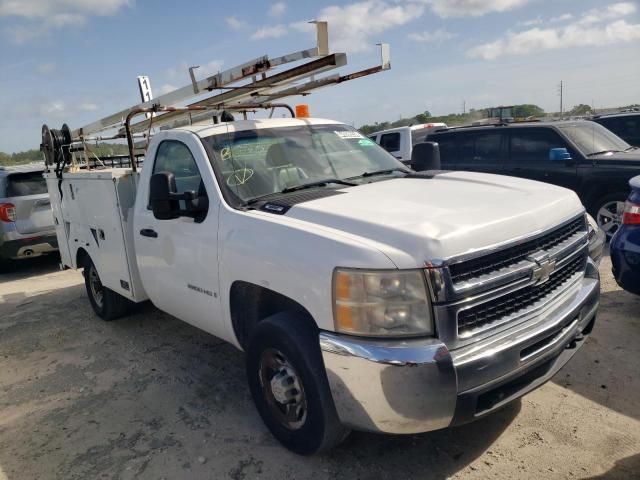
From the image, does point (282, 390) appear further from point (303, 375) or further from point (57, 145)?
point (57, 145)

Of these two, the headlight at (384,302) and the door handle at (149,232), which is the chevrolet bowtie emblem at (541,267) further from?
the door handle at (149,232)

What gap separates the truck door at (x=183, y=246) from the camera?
11.2 feet

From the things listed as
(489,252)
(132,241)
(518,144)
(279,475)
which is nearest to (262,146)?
(132,241)

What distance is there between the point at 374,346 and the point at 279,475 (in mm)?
1056

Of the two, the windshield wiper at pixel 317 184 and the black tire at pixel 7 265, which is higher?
the windshield wiper at pixel 317 184

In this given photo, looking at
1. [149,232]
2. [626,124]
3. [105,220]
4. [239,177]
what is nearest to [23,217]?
[105,220]

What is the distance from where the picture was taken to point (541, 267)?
2.69 metres

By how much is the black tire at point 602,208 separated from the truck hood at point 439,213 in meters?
4.58

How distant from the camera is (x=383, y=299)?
2.39 m

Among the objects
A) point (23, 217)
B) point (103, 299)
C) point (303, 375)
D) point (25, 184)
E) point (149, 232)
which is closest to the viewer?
point (303, 375)

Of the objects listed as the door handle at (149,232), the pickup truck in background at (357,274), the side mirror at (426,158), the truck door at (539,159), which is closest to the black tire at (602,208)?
the truck door at (539,159)

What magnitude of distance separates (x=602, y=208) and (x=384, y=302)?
20.5 feet

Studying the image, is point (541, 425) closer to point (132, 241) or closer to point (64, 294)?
point (132, 241)

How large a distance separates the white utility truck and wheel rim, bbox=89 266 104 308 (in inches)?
65.8
